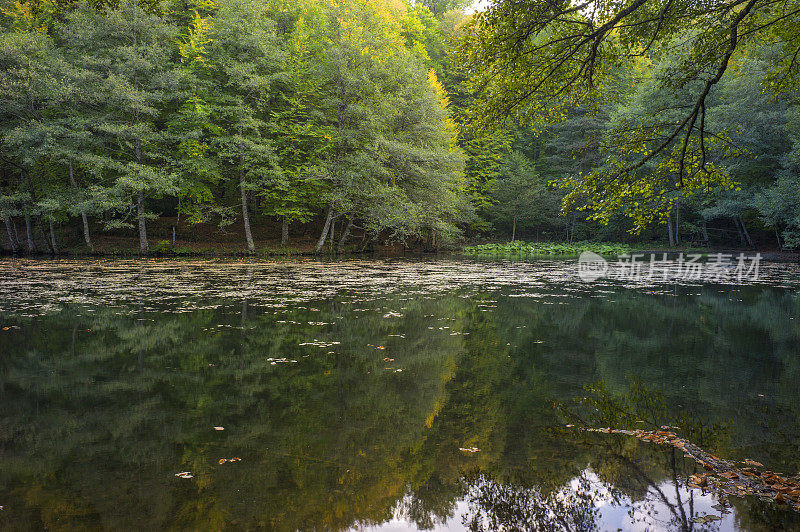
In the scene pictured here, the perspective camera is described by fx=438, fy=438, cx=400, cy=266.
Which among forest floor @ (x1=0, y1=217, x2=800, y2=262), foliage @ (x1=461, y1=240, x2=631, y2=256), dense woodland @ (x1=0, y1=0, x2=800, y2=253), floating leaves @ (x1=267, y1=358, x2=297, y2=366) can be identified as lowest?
foliage @ (x1=461, y1=240, x2=631, y2=256)

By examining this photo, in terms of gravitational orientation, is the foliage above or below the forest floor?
below

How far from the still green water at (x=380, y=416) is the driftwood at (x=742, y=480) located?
10 centimetres

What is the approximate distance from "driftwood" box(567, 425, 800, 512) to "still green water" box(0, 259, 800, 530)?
10cm

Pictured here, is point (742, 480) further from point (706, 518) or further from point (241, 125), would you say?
point (241, 125)

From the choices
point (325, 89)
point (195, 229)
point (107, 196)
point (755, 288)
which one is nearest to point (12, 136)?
point (107, 196)

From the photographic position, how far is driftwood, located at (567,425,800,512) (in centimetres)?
224

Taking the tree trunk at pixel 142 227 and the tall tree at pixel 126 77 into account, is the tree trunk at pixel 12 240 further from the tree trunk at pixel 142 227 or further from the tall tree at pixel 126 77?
the tree trunk at pixel 142 227

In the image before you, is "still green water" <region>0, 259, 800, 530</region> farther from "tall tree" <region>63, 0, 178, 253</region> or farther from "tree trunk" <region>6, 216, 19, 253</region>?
"tree trunk" <region>6, 216, 19, 253</region>

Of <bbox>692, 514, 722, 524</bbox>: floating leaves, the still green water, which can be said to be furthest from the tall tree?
<bbox>692, 514, 722, 524</bbox>: floating leaves

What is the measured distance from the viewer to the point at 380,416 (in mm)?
3219

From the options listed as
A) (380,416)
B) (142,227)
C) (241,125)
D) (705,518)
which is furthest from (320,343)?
(142,227)

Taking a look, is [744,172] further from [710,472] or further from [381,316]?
[710,472]

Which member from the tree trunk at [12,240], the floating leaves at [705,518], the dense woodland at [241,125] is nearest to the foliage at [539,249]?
the dense woodland at [241,125]

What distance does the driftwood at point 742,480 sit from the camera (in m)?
2.24
